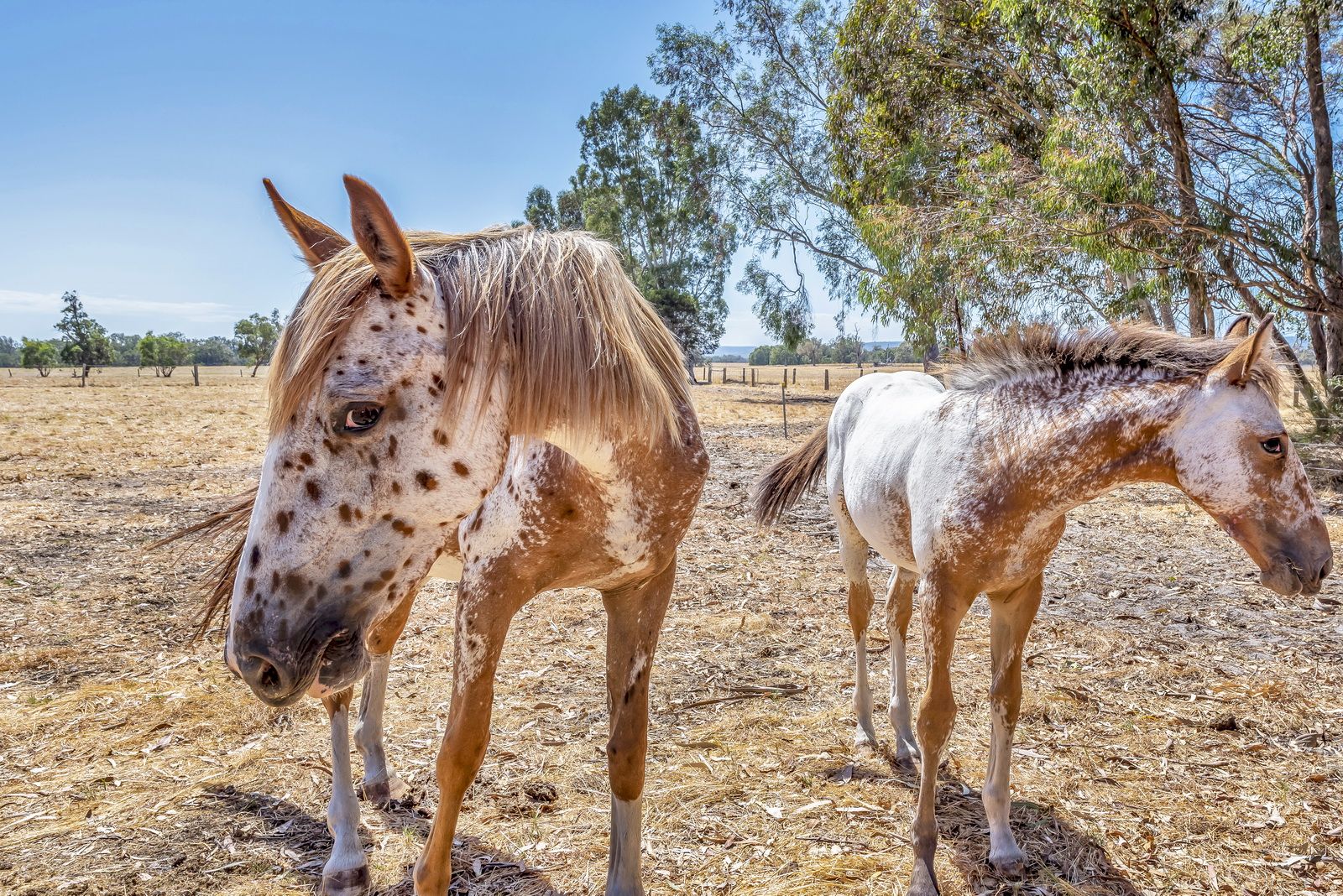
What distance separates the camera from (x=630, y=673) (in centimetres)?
215

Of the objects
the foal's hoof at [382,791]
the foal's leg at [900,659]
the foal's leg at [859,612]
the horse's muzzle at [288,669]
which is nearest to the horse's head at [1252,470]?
the foal's leg at [900,659]

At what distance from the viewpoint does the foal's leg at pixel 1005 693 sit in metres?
2.58

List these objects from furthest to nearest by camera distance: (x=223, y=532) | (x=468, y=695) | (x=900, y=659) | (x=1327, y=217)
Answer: (x=1327, y=217), (x=900, y=659), (x=223, y=532), (x=468, y=695)

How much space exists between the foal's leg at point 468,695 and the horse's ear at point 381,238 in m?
0.83

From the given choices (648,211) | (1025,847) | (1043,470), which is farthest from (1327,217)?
(648,211)

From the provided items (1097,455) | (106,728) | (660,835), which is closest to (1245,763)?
(1097,455)

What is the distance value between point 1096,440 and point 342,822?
9.45ft

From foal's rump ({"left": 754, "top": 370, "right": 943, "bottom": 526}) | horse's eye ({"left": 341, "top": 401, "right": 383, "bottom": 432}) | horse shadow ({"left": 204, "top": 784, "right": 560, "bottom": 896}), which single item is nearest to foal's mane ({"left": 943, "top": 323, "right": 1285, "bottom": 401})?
foal's rump ({"left": 754, "top": 370, "right": 943, "bottom": 526})

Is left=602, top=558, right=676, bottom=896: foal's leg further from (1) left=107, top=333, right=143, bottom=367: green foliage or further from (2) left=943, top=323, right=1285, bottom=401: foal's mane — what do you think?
(1) left=107, top=333, right=143, bottom=367: green foliage

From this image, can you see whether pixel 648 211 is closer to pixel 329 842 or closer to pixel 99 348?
pixel 329 842

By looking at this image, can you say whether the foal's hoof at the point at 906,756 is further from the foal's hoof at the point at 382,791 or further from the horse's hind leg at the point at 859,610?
the foal's hoof at the point at 382,791

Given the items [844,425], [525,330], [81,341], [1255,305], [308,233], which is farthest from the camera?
[81,341]

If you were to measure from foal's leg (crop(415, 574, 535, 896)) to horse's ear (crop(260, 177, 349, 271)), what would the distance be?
2.87ft

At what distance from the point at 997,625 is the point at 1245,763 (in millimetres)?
1496
